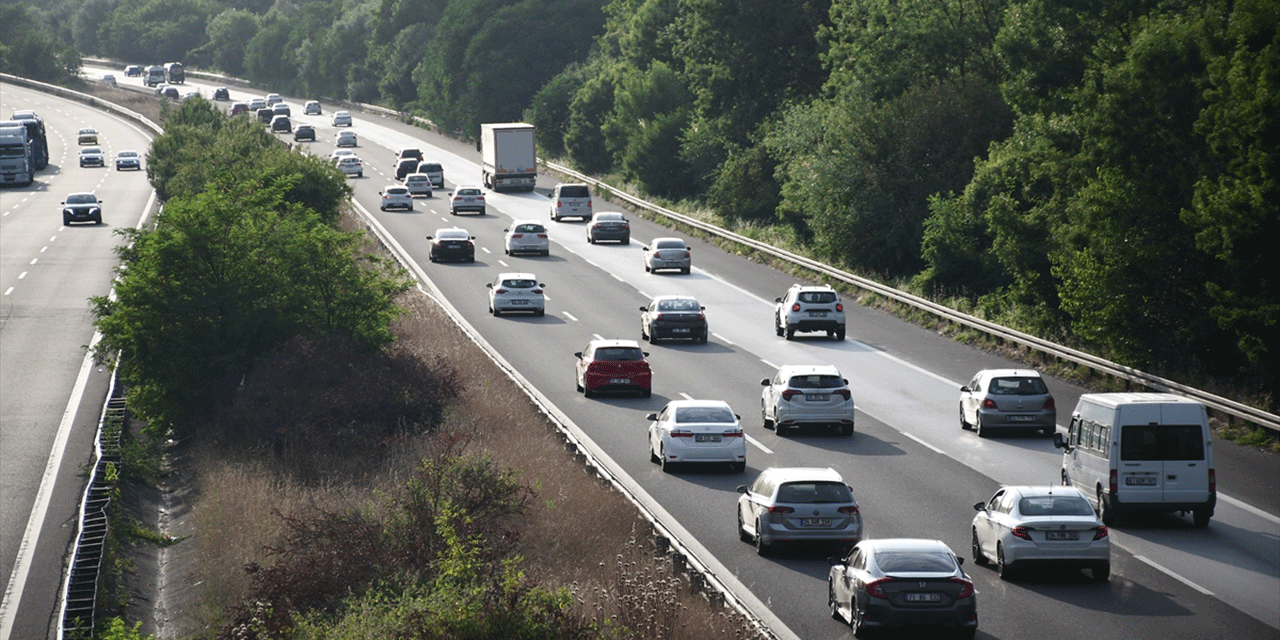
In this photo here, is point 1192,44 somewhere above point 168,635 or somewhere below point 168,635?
above

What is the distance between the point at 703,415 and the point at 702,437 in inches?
18.1

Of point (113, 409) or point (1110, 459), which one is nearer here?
point (1110, 459)

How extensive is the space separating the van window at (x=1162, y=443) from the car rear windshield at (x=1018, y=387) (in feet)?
24.3

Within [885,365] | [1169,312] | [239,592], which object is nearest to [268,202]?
[885,365]

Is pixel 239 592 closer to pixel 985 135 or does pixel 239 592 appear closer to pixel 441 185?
pixel 985 135

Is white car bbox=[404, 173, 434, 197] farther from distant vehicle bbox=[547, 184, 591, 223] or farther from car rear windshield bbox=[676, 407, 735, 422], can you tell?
car rear windshield bbox=[676, 407, 735, 422]

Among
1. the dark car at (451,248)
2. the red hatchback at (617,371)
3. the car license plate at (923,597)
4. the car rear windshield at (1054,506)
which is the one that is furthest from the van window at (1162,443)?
the dark car at (451,248)

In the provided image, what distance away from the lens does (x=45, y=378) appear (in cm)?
3897

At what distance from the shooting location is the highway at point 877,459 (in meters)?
18.1

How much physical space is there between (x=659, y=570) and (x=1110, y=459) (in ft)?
25.9

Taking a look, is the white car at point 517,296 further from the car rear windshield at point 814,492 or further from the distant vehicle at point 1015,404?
the car rear windshield at point 814,492

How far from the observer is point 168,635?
846 inches

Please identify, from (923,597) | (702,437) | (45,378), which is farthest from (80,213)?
(923,597)

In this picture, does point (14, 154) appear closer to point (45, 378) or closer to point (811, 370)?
point (45, 378)
